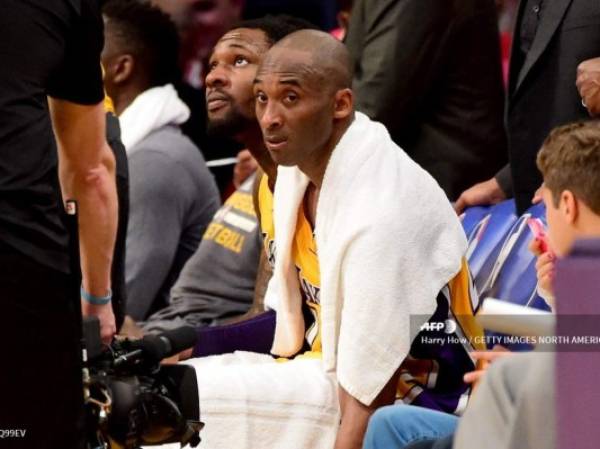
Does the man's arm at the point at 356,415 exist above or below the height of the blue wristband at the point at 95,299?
below

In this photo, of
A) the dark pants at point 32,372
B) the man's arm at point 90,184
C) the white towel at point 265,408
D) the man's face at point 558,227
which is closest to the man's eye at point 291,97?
the man's arm at point 90,184

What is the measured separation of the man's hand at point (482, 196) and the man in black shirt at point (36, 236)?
5.01 ft

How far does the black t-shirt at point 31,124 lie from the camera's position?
3.05m

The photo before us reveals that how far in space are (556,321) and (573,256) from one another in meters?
0.09

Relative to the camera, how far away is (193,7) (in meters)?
6.72

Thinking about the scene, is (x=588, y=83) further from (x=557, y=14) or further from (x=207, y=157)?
(x=207, y=157)

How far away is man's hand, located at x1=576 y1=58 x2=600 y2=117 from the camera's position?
3.95 meters

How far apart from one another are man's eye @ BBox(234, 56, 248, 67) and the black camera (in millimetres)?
1728

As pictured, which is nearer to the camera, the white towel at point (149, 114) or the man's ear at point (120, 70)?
the white towel at point (149, 114)

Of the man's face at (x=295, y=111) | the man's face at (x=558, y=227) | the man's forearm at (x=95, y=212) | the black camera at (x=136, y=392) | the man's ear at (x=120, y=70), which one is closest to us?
the black camera at (x=136, y=392)

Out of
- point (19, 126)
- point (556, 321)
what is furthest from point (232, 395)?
point (556, 321)

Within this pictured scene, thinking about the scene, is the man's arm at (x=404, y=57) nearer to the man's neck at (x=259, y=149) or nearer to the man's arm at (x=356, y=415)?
the man's neck at (x=259, y=149)

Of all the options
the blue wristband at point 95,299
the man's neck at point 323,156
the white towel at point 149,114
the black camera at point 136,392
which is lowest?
the white towel at point 149,114

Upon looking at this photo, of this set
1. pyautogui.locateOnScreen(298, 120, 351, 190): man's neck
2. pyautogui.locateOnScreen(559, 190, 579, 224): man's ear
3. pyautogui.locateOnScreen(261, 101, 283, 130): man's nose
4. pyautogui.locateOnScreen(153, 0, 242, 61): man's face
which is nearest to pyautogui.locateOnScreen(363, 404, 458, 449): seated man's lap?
pyautogui.locateOnScreen(559, 190, 579, 224): man's ear
